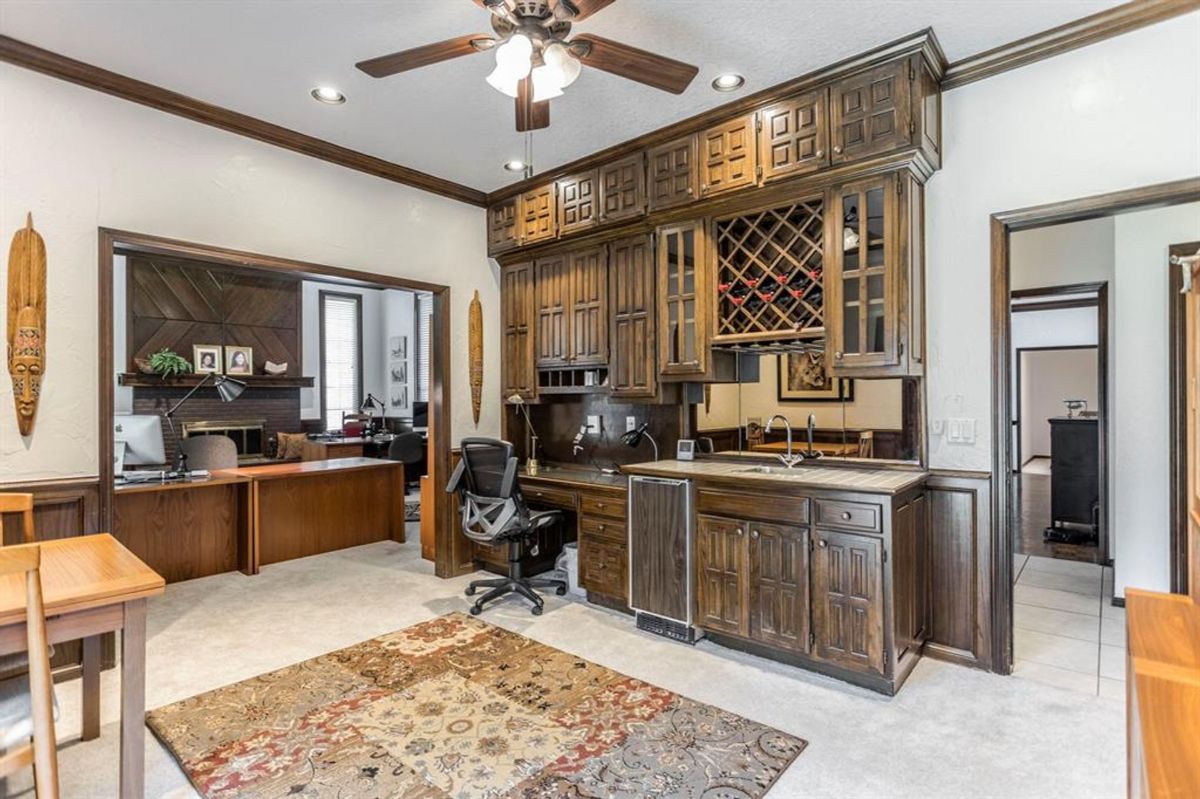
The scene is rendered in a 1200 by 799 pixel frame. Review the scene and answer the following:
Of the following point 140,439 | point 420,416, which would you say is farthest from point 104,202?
point 420,416

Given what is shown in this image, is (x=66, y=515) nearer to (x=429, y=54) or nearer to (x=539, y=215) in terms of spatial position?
(x=429, y=54)

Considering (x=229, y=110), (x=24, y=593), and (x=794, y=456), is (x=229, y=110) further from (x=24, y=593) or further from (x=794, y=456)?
(x=794, y=456)

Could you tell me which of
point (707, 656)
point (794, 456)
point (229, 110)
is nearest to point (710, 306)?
point (794, 456)

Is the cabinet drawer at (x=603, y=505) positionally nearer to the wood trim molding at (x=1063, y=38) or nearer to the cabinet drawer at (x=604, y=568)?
the cabinet drawer at (x=604, y=568)

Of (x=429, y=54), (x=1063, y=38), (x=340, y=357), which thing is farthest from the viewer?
(x=340, y=357)

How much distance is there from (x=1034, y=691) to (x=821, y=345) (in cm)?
191

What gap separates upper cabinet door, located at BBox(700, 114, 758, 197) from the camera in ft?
10.9

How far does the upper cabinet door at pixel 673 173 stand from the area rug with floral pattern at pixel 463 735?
2.66 m

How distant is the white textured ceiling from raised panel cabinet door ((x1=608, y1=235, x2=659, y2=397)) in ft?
2.70

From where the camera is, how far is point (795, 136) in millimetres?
3162

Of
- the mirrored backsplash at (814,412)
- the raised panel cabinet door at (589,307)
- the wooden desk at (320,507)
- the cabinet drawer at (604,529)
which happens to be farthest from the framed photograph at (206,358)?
the mirrored backsplash at (814,412)

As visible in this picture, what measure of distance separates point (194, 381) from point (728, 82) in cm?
722

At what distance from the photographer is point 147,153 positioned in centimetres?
326

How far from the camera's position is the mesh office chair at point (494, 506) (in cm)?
384
